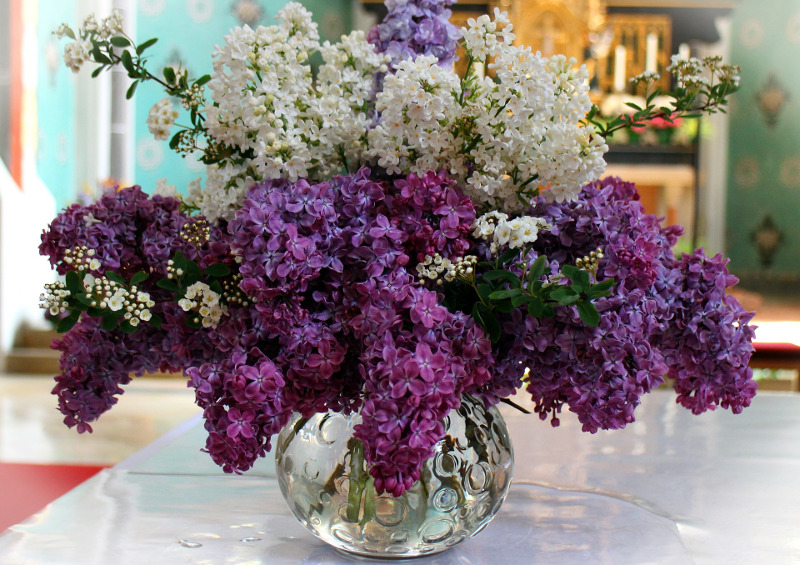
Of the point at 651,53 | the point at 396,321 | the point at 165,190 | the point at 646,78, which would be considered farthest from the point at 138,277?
the point at 651,53

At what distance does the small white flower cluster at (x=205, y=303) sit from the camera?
2.67 feet

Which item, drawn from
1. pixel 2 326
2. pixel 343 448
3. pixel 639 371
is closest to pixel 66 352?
pixel 343 448

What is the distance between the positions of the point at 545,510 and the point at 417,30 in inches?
23.9

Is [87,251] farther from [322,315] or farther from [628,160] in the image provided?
[628,160]

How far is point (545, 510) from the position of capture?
3.63 ft

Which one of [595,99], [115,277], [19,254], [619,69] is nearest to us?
[115,277]

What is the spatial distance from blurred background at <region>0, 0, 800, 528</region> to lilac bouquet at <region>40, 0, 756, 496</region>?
386cm

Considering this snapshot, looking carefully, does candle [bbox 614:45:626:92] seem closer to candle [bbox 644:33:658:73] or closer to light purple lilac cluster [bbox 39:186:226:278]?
candle [bbox 644:33:658:73]

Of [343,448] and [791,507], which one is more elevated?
[343,448]

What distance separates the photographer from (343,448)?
34.6 inches

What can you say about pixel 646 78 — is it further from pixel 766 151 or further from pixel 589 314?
pixel 766 151

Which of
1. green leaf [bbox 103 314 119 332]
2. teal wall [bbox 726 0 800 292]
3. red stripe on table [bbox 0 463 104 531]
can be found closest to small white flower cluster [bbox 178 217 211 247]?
green leaf [bbox 103 314 119 332]

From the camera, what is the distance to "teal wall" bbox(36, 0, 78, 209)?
6.30 metres

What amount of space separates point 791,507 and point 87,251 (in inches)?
36.4
